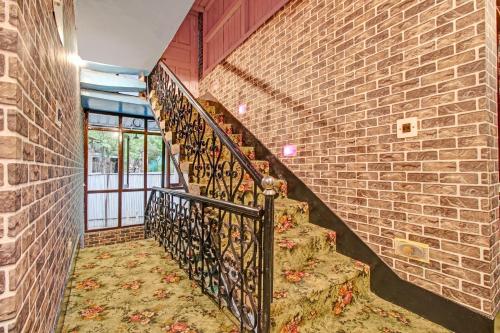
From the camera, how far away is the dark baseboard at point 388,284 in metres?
1.50

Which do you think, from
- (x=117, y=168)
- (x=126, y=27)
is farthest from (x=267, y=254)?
(x=117, y=168)

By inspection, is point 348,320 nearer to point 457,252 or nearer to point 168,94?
point 457,252

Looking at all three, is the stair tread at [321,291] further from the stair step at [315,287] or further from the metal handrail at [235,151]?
the metal handrail at [235,151]

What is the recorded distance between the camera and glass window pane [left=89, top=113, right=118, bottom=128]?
5312mm

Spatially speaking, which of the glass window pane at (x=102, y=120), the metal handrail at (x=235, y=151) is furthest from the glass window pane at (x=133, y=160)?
the metal handrail at (x=235, y=151)

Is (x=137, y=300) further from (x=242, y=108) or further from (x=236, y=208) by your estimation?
(x=242, y=108)

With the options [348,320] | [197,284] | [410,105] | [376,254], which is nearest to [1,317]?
[197,284]

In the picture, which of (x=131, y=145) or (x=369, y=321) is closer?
(x=369, y=321)

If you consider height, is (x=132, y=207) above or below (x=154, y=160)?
below

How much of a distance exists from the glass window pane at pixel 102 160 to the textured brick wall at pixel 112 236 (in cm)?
98

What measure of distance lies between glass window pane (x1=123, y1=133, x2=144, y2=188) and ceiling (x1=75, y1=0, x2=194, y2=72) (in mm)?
2760

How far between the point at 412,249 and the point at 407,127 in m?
0.87

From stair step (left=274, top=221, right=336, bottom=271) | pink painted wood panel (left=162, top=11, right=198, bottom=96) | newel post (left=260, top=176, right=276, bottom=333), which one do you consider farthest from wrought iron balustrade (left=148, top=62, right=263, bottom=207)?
pink painted wood panel (left=162, top=11, right=198, bottom=96)

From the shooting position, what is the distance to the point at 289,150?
2859mm
